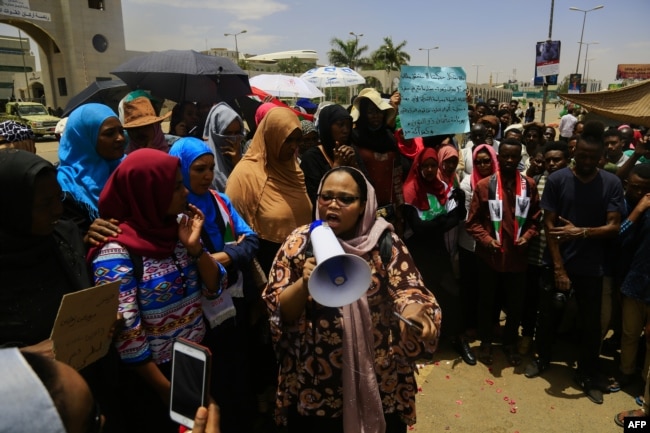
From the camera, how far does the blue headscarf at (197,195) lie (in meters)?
2.46

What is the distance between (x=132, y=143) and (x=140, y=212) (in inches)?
74.6

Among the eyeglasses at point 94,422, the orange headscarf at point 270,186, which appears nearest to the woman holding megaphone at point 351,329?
the orange headscarf at point 270,186

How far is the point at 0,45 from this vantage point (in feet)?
181

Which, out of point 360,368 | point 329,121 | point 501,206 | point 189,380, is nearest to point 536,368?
point 501,206

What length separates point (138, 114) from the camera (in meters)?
3.54

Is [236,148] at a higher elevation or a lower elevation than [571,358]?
higher

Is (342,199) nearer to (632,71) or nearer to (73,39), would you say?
(73,39)

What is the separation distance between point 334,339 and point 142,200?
1112mm

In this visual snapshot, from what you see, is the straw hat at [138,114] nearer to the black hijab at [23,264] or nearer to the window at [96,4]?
the black hijab at [23,264]

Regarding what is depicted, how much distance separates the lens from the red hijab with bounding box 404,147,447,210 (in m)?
3.94

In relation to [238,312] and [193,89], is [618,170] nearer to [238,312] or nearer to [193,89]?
[238,312]

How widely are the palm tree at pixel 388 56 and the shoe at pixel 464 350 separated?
49.5 m

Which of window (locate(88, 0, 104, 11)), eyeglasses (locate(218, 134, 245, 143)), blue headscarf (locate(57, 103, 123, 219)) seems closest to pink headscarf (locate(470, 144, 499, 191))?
eyeglasses (locate(218, 134, 245, 143))

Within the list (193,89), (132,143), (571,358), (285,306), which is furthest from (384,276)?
(193,89)
